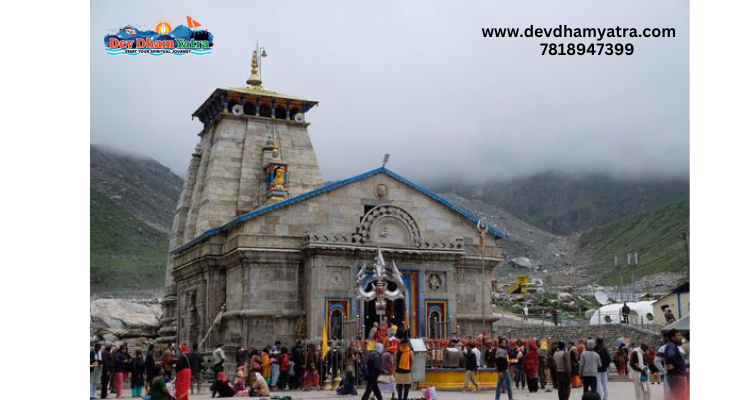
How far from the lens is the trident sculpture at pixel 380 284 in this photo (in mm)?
29703

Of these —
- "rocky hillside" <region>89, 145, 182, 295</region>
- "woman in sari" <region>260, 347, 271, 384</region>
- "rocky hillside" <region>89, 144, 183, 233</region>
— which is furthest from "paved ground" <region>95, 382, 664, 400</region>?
"rocky hillside" <region>89, 144, 183, 233</region>

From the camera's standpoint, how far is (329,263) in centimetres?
3231

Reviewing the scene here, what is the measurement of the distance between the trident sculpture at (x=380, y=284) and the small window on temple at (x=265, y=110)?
14.5 m

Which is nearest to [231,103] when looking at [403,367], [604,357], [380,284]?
[380,284]

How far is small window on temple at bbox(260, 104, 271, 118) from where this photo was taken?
4403 cm

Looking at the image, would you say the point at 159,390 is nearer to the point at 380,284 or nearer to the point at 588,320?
the point at 380,284

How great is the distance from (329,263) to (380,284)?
318 cm

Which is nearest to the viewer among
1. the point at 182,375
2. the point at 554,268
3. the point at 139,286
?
the point at 182,375

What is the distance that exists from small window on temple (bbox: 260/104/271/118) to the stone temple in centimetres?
499

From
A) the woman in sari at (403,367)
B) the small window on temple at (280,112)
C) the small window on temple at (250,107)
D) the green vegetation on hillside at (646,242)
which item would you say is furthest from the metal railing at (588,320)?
the green vegetation on hillside at (646,242)
